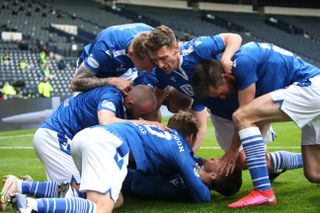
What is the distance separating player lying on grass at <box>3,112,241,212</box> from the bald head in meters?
0.24

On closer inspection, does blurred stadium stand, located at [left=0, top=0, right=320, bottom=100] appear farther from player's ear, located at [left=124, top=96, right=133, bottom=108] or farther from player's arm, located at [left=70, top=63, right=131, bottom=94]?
player's ear, located at [left=124, top=96, right=133, bottom=108]

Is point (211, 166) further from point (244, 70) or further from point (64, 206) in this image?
point (64, 206)

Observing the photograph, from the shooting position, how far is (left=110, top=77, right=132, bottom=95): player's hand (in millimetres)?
4625

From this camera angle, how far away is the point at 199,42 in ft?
14.6

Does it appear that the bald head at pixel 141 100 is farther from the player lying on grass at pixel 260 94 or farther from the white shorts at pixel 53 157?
the white shorts at pixel 53 157

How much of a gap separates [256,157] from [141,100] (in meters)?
1.07

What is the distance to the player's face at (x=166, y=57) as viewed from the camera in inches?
167

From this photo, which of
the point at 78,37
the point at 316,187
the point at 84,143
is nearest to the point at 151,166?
the point at 84,143

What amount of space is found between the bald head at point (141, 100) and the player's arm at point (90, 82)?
13cm

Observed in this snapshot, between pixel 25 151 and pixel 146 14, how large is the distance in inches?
1134

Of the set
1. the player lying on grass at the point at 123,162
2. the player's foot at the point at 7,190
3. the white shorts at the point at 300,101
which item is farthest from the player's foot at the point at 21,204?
the white shorts at the point at 300,101

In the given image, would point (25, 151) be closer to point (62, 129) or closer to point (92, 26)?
point (62, 129)

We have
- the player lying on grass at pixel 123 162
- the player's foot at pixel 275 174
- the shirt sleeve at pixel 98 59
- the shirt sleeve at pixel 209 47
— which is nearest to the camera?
the player lying on grass at pixel 123 162

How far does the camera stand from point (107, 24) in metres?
34.3
